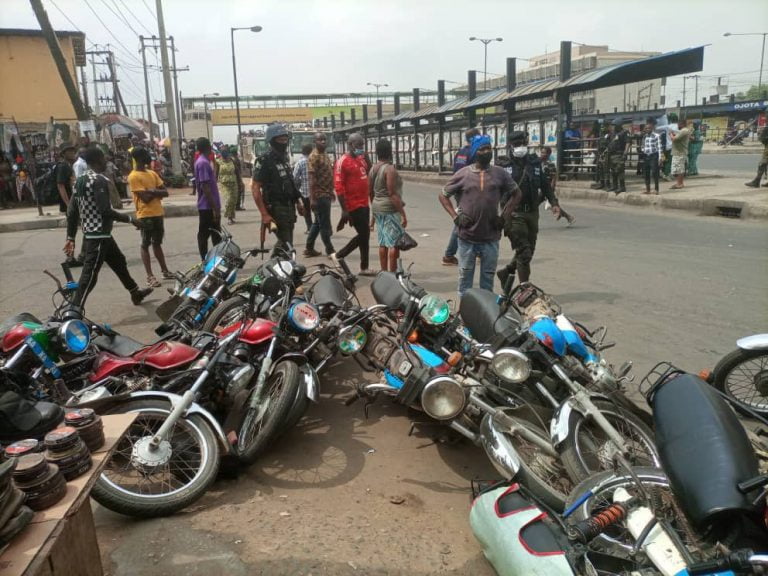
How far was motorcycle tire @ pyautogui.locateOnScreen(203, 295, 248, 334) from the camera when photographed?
4.86m

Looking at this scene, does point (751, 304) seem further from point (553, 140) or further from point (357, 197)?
point (553, 140)

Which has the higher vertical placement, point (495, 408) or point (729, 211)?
point (729, 211)

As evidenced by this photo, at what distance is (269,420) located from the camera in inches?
130

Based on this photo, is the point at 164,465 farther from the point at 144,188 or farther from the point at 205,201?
the point at 205,201

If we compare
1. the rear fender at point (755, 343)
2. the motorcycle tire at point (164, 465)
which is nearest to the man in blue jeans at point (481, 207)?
the rear fender at point (755, 343)

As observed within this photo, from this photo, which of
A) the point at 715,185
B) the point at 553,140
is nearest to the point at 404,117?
the point at 553,140

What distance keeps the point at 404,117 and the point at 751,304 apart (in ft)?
72.5

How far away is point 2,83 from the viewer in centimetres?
2745

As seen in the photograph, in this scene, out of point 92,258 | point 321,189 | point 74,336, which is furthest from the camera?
point 321,189

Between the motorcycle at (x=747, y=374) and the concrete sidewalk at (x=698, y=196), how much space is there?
880 centimetres

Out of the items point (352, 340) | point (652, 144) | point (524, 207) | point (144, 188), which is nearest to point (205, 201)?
point (144, 188)

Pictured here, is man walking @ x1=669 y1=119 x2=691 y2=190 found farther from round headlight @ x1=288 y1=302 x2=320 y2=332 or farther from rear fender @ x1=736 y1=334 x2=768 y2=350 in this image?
round headlight @ x1=288 y1=302 x2=320 y2=332

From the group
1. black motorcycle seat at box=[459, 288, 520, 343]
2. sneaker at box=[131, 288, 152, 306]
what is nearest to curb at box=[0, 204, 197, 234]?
sneaker at box=[131, 288, 152, 306]

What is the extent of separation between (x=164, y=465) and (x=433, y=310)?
1.86 meters
